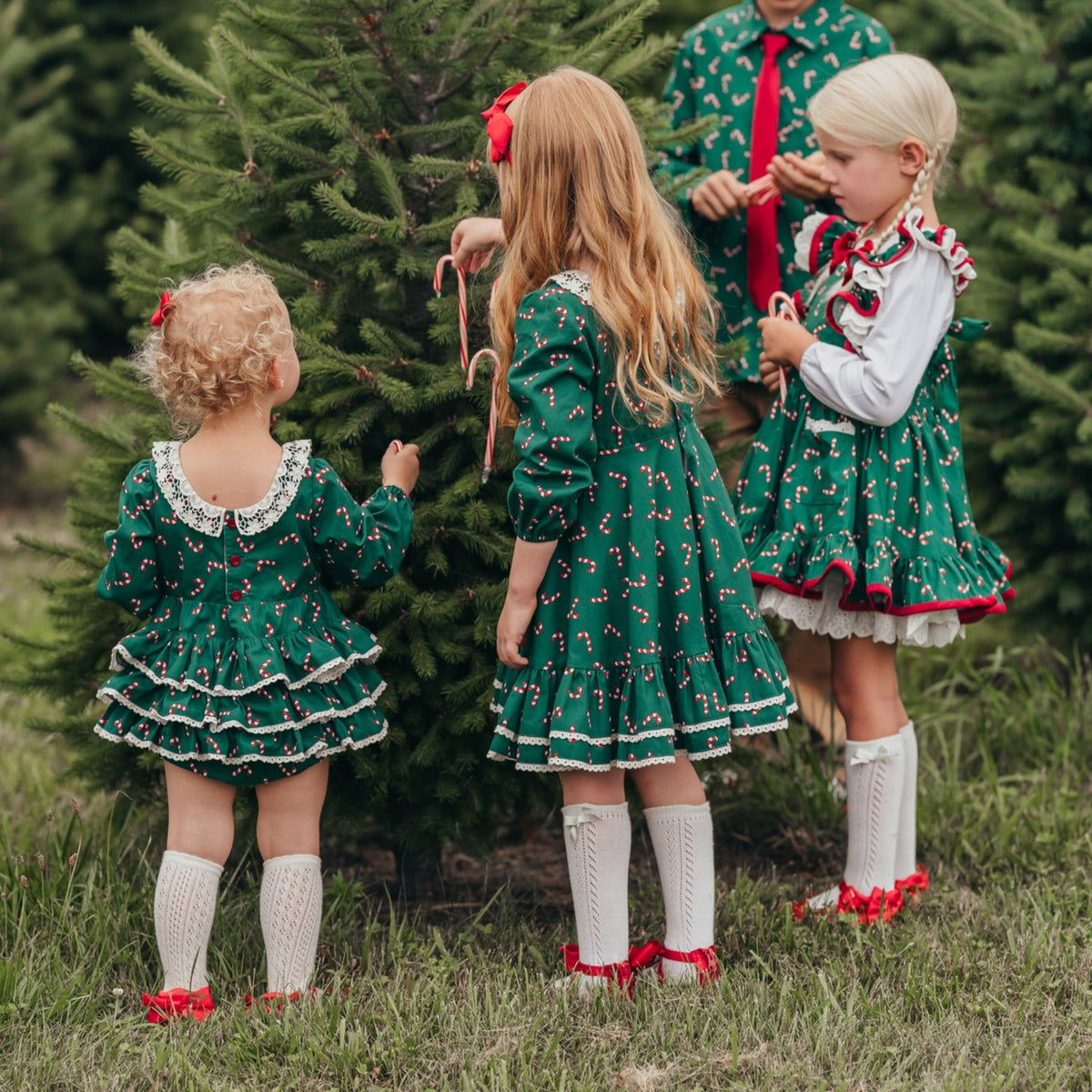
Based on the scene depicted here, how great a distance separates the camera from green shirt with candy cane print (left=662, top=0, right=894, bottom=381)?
395cm

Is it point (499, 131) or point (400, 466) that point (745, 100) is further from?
point (400, 466)

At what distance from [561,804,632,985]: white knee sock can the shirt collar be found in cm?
223

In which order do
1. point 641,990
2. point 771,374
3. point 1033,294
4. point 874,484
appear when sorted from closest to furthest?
point 641,990, point 874,484, point 771,374, point 1033,294

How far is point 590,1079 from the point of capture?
2623 mm

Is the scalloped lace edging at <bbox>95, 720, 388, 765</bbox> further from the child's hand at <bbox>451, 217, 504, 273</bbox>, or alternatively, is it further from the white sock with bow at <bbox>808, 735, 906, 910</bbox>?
the white sock with bow at <bbox>808, 735, 906, 910</bbox>

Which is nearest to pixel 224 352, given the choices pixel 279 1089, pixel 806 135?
pixel 279 1089

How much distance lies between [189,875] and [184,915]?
82 mm

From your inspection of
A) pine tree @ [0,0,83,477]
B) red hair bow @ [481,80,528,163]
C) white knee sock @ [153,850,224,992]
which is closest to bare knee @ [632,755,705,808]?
white knee sock @ [153,850,224,992]

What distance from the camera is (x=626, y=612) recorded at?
291cm

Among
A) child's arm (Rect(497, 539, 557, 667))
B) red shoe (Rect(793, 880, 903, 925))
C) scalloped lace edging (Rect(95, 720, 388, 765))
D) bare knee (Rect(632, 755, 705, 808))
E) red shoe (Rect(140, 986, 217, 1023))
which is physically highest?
child's arm (Rect(497, 539, 557, 667))

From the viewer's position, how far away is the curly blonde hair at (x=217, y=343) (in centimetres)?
279

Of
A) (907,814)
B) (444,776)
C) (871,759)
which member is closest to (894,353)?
(871,759)

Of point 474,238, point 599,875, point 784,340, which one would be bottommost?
point 599,875

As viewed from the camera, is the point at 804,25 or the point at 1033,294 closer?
the point at 804,25
